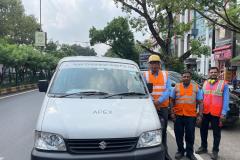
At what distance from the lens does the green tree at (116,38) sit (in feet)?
180

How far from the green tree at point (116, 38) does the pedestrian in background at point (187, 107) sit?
4691 centimetres

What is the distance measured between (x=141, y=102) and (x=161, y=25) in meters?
19.2

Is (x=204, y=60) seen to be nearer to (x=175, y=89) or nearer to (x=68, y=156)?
(x=175, y=89)

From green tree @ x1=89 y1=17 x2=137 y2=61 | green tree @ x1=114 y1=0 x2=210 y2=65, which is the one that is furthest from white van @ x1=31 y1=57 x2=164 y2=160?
green tree @ x1=89 y1=17 x2=137 y2=61

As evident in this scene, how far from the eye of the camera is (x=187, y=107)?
6.97 meters

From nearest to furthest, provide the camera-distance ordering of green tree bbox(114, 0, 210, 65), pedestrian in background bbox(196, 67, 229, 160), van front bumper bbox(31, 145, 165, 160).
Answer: van front bumper bbox(31, 145, 165, 160) → pedestrian in background bbox(196, 67, 229, 160) → green tree bbox(114, 0, 210, 65)

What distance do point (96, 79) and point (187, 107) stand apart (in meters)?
1.87

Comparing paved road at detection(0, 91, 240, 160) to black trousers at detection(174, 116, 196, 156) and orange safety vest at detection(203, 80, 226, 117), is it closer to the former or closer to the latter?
black trousers at detection(174, 116, 196, 156)

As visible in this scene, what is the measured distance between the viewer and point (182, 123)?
23.5ft

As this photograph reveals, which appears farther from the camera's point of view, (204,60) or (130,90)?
(204,60)

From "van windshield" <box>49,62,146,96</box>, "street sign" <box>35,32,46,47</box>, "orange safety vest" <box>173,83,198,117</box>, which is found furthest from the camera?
"street sign" <box>35,32,46,47</box>

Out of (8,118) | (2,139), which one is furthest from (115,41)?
(2,139)

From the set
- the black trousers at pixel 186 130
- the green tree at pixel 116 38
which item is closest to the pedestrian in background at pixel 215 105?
the black trousers at pixel 186 130

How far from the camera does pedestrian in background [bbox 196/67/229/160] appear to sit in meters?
7.27
